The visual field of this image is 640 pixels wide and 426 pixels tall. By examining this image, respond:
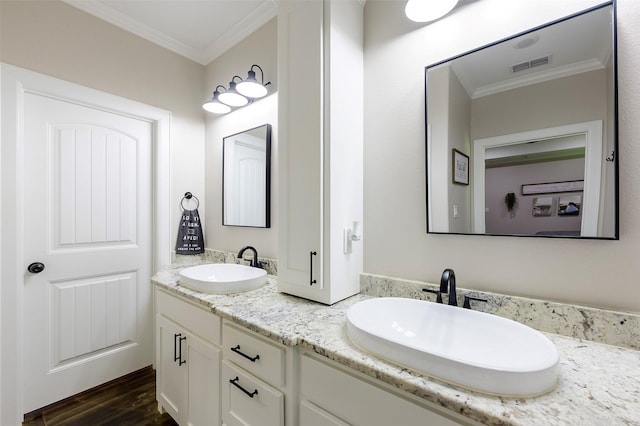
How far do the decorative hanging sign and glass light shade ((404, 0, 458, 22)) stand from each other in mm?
2037

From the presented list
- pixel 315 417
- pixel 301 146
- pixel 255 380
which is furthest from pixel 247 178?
pixel 315 417

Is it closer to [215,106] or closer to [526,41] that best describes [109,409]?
[215,106]

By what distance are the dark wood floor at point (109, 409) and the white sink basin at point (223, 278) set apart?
894 mm

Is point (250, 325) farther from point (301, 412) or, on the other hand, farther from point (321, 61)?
point (321, 61)

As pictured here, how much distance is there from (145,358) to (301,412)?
1831mm

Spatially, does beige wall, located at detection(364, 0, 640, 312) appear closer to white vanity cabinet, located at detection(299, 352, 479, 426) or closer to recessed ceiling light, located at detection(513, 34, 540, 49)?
recessed ceiling light, located at detection(513, 34, 540, 49)

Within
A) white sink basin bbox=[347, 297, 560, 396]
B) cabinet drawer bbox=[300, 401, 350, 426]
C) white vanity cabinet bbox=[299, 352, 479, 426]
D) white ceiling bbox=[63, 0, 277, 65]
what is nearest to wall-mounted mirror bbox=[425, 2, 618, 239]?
white sink basin bbox=[347, 297, 560, 396]

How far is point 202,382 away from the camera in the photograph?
1.31m

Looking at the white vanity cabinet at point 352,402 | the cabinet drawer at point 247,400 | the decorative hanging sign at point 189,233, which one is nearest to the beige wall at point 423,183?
the white vanity cabinet at point 352,402

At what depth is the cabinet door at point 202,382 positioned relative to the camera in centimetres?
122

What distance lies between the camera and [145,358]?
2.10 m

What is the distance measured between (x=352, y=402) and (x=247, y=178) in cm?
161

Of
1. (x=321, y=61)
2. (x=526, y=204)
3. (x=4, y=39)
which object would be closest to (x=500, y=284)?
(x=526, y=204)

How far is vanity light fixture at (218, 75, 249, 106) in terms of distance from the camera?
185 cm
